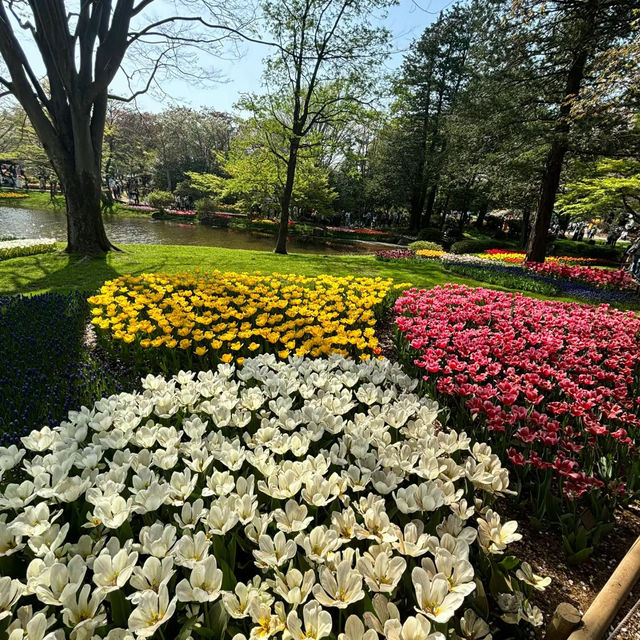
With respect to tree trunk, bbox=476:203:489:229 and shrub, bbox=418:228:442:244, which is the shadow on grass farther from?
tree trunk, bbox=476:203:489:229

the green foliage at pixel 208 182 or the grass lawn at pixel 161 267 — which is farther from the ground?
the green foliage at pixel 208 182

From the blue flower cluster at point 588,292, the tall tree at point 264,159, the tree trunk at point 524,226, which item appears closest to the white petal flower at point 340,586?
the blue flower cluster at point 588,292

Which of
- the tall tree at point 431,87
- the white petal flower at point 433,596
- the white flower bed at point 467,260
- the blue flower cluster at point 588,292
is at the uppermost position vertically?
the tall tree at point 431,87

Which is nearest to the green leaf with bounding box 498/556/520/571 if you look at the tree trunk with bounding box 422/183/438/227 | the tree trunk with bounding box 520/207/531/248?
the tree trunk with bounding box 520/207/531/248

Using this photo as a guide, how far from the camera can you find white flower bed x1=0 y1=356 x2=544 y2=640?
119cm

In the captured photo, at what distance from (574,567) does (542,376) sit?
1626 mm

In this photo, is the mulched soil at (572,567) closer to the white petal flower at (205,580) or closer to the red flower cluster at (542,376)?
the red flower cluster at (542,376)

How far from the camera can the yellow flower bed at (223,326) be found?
3.75 meters

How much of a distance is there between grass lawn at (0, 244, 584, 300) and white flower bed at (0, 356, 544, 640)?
19.6ft

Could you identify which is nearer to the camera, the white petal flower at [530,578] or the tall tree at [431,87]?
the white petal flower at [530,578]

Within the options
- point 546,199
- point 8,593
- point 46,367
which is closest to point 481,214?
point 546,199

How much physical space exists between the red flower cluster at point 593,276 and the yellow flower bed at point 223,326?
7.99m

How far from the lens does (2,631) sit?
1.12 metres

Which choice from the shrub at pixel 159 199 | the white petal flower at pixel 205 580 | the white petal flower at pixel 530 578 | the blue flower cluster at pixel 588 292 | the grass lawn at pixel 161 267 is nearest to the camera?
the white petal flower at pixel 205 580
